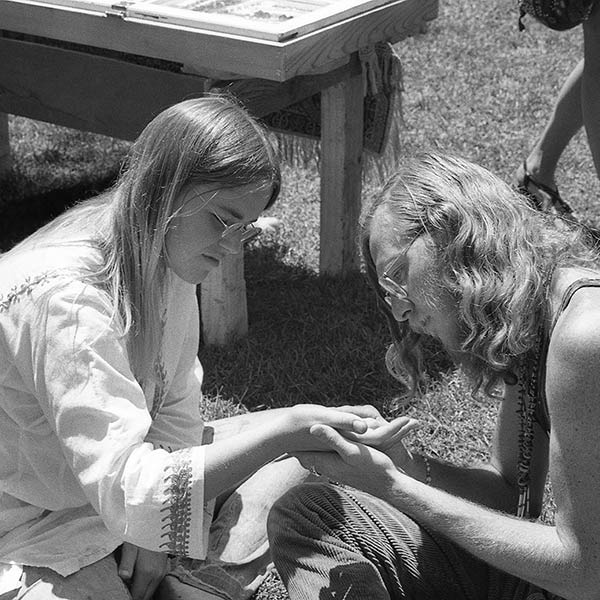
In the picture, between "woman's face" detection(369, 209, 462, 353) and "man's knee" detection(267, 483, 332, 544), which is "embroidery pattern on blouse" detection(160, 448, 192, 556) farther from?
"woman's face" detection(369, 209, 462, 353)

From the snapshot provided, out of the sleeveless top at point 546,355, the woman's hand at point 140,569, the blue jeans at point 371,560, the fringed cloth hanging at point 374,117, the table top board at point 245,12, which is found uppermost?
the table top board at point 245,12

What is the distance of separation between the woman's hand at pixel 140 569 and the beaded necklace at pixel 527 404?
0.79 metres

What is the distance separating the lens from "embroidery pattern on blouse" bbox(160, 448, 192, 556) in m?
2.03

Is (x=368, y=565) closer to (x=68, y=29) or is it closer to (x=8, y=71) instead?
(x=68, y=29)

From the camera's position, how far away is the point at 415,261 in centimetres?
204

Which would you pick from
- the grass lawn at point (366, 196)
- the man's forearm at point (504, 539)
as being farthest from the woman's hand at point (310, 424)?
the grass lawn at point (366, 196)

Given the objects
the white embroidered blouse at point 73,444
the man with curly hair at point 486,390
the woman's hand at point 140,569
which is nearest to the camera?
the man with curly hair at point 486,390

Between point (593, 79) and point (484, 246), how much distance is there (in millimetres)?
2491

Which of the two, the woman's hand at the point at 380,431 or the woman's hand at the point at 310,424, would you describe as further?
the woman's hand at the point at 380,431

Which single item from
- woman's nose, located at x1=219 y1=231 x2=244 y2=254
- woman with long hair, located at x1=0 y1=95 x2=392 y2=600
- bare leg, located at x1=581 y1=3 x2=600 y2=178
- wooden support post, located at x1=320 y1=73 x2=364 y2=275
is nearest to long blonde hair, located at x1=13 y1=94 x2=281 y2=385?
woman with long hair, located at x1=0 y1=95 x2=392 y2=600

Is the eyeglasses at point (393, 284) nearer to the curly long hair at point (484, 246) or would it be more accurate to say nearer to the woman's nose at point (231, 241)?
the curly long hair at point (484, 246)

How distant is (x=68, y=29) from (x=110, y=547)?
203 centimetres

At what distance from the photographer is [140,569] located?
7.82 feet

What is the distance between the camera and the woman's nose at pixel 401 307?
210 cm
